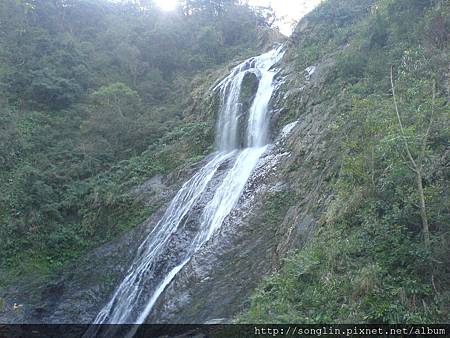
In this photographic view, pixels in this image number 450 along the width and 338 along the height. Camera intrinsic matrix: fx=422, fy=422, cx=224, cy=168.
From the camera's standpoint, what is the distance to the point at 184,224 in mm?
13055

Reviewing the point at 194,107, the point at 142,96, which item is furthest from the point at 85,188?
the point at 142,96

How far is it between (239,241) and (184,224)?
257 cm

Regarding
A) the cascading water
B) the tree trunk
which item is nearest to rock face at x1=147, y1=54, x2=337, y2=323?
the cascading water

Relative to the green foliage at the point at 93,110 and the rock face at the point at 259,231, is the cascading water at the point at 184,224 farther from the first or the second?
the green foliage at the point at 93,110

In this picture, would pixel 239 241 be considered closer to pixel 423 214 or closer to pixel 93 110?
pixel 423 214

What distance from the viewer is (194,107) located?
21953mm

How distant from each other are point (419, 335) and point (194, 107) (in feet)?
57.9

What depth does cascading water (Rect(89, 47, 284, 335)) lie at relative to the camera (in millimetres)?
11857

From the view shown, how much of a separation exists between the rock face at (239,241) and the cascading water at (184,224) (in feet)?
1.55

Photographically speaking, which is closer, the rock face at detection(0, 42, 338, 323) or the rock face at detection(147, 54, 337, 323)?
the rock face at detection(147, 54, 337, 323)

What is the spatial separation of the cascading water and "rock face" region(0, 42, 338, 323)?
1.55ft

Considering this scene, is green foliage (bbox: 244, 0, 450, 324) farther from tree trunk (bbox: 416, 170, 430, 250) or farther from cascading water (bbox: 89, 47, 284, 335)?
cascading water (bbox: 89, 47, 284, 335)

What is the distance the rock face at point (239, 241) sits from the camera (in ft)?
32.4

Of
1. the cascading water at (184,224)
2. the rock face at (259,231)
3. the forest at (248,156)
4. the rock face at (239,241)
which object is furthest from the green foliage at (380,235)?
the cascading water at (184,224)
